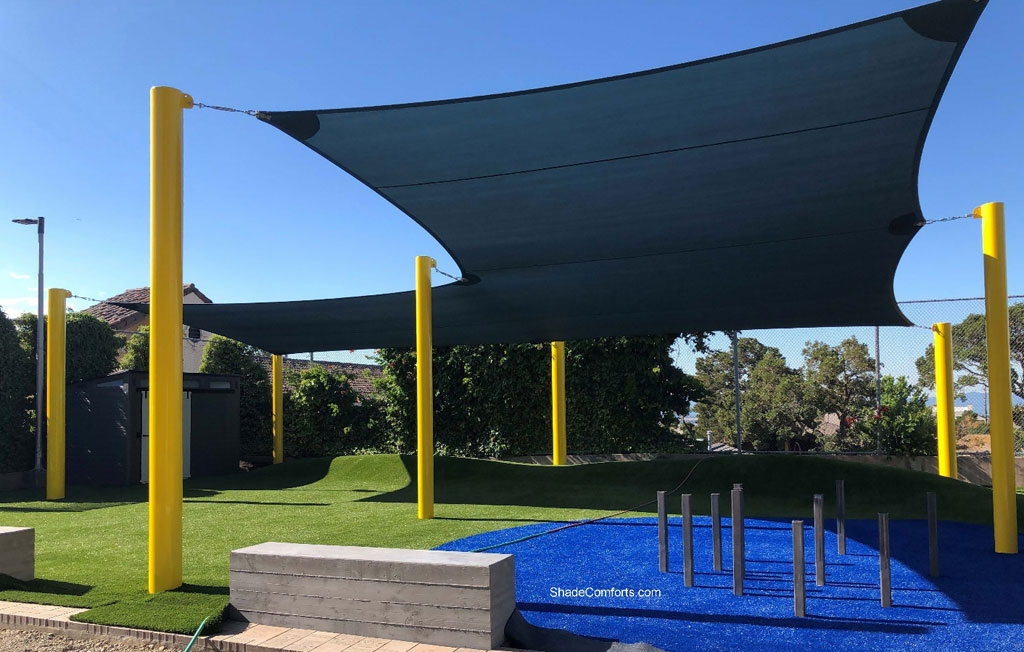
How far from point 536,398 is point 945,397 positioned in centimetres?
752

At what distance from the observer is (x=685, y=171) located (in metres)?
6.05

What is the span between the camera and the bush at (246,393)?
17.4 metres

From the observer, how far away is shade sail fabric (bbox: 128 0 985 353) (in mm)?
4703

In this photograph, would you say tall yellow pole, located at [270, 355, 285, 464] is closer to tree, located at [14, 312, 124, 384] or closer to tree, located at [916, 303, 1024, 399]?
tree, located at [14, 312, 124, 384]

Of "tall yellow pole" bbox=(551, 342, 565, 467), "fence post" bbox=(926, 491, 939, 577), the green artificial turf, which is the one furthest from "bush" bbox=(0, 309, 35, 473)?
"fence post" bbox=(926, 491, 939, 577)

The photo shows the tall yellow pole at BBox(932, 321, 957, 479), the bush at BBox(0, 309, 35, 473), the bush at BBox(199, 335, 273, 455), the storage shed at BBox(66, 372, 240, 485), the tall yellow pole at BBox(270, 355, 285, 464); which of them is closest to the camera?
the tall yellow pole at BBox(932, 321, 957, 479)

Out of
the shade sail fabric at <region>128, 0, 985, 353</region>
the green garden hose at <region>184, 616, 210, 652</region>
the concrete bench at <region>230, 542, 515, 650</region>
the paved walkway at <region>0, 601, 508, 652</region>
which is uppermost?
the shade sail fabric at <region>128, 0, 985, 353</region>

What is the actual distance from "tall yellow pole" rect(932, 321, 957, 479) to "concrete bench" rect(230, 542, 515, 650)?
9.84m

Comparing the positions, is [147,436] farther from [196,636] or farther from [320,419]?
[196,636]

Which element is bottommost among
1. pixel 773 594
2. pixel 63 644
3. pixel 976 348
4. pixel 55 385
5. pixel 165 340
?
pixel 773 594

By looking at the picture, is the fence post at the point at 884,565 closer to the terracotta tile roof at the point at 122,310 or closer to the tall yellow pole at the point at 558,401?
the tall yellow pole at the point at 558,401

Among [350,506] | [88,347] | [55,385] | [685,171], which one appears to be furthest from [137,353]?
[685,171]

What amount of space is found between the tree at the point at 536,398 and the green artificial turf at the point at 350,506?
2179mm

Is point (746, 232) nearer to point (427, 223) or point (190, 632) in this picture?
point (427, 223)
